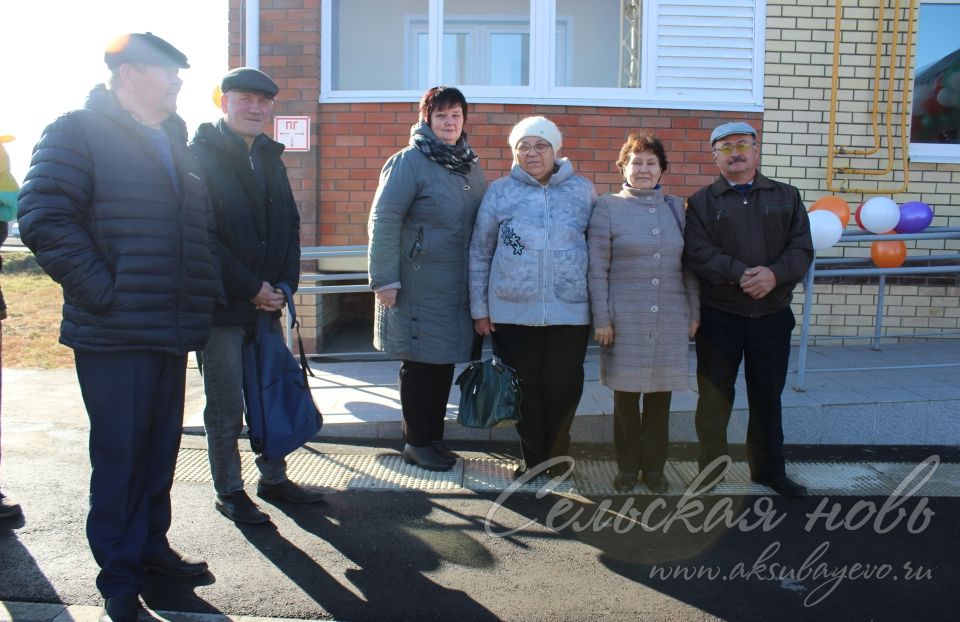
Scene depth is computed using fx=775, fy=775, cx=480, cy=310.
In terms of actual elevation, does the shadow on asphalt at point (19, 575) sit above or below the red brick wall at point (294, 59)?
below

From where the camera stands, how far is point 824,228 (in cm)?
494

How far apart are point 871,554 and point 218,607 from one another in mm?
2663

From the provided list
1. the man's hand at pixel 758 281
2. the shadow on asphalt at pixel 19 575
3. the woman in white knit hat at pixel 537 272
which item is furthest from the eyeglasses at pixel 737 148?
the shadow on asphalt at pixel 19 575

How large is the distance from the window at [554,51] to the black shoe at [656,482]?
3609 millimetres

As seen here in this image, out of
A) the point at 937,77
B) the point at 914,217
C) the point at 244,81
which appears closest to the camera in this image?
the point at 244,81

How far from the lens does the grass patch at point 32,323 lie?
726 centimetres

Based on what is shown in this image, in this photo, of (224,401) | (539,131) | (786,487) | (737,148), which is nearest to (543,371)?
(539,131)

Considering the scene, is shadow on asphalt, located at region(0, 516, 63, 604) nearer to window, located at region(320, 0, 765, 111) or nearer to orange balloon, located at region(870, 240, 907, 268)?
window, located at region(320, 0, 765, 111)

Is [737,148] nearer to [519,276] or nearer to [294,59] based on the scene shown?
[519,276]

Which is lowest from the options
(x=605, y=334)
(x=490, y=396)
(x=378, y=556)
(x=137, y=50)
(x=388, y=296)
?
(x=378, y=556)

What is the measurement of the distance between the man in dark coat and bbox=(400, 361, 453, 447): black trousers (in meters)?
0.90

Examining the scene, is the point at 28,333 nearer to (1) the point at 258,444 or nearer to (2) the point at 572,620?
(1) the point at 258,444

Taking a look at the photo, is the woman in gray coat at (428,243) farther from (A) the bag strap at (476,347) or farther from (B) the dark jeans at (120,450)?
(B) the dark jeans at (120,450)

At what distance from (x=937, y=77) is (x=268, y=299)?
6668mm
